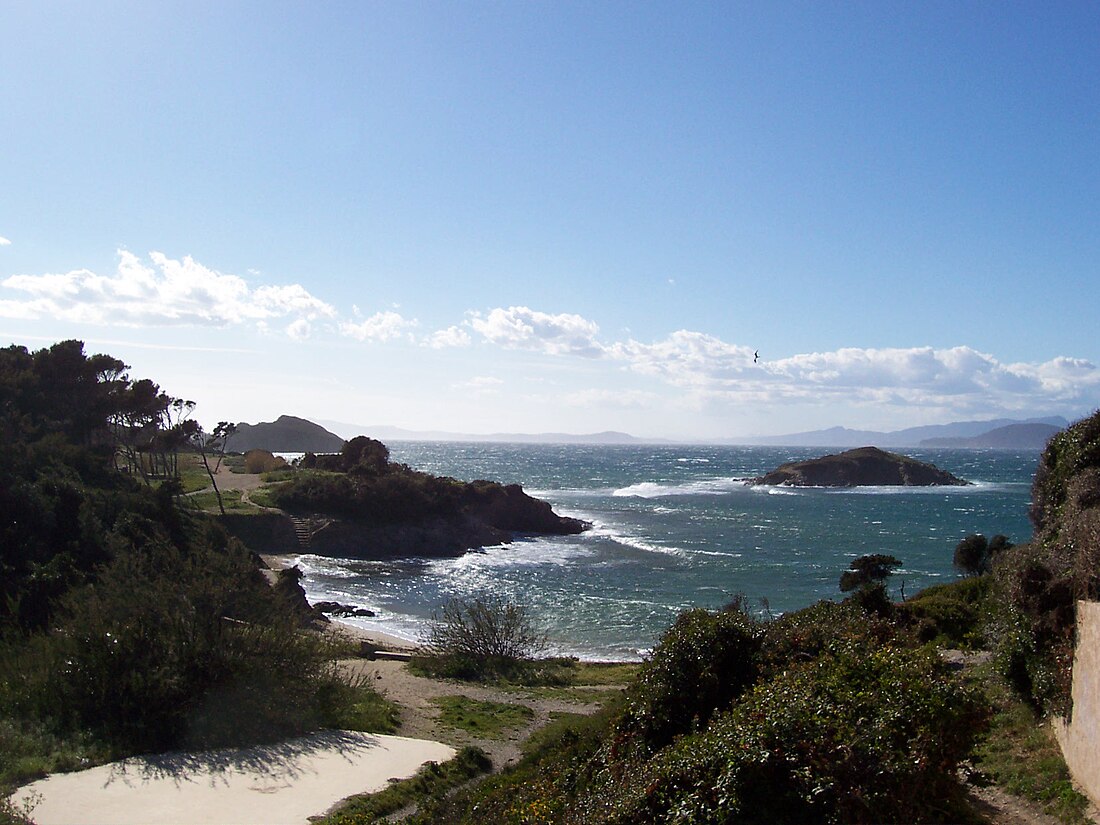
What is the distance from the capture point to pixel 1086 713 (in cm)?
820

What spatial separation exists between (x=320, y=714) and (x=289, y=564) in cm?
3954

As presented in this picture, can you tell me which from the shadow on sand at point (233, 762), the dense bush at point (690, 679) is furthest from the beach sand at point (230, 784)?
the dense bush at point (690, 679)

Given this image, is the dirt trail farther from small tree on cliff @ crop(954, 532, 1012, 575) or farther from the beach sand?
small tree on cliff @ crop(954, 532, 1012, 575)

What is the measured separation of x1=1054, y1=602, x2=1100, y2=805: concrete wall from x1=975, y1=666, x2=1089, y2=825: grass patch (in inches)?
6.0

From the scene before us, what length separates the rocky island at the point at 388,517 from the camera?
61625mm

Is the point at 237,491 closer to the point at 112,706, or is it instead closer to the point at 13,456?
the point at 13,456

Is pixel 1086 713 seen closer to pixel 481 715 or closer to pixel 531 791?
pixel 531 791

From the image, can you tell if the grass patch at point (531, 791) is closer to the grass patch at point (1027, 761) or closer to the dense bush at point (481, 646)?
the grass patch at point (1027, 761)

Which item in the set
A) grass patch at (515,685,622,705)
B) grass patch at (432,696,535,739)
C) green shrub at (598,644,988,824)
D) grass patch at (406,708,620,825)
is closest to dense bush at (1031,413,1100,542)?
green shrub at (598,644,988,824)

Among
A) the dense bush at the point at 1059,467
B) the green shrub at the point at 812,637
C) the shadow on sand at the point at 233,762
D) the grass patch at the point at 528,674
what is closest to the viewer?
the green shrub at the point at 812,637

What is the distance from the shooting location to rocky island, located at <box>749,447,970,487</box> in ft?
445

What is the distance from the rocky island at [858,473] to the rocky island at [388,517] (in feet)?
226

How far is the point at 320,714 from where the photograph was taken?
17484 mm

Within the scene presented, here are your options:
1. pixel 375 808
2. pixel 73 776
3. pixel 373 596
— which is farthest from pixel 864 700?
pixel 373 596
